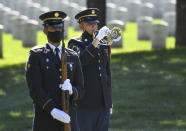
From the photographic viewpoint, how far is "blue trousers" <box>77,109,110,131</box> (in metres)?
7.30

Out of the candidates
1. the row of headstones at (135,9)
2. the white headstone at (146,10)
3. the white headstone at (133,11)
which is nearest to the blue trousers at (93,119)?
the row of headstones at (135,9)

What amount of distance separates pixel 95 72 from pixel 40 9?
2054 cm

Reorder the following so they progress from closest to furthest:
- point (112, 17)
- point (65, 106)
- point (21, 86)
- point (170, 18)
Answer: point (65, 106) < point (21, 86) < point (170, 18) < point (112, 17)

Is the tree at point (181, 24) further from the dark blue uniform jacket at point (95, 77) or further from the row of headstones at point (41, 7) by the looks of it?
the dark blue uniform jacket at point (95, 77)

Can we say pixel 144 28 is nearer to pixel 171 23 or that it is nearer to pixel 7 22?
pixel 171 23

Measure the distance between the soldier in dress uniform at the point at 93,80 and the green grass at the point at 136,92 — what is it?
10.6 ft

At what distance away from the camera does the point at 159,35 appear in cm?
1995

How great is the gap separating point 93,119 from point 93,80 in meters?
0.48

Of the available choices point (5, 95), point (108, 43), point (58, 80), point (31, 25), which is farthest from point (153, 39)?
point (58, 80)

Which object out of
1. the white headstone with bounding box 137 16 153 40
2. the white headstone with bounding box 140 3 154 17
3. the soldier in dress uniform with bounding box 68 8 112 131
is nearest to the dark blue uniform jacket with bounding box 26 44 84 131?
the soldier in dress uniform with bounding box 68 8 112 131

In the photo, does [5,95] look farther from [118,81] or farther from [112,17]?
[112,17]

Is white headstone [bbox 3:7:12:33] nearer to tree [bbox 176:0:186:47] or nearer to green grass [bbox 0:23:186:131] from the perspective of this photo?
green grass [bbox 0:23:186:131]

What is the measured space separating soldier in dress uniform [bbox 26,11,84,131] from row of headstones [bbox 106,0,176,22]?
2071 cm

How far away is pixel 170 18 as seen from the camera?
24.3 m
